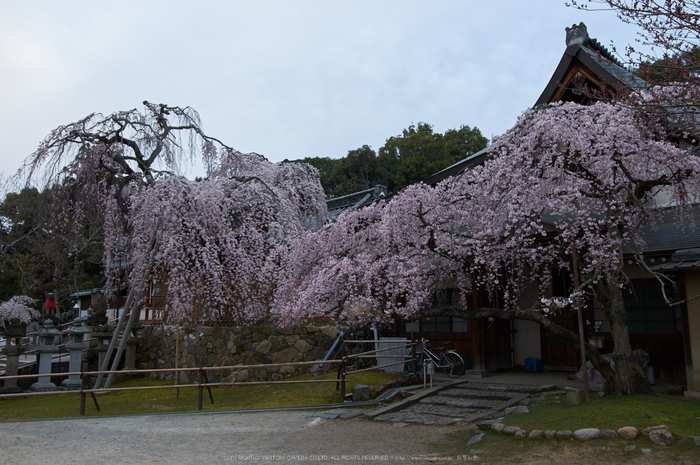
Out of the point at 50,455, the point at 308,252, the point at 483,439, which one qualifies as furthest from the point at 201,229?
the point at 483,439

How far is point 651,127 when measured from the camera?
6930 millimetres

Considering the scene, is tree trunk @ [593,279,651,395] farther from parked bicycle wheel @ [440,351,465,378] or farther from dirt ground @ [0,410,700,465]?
parked bicycle wheel @ [440,351,465,378]

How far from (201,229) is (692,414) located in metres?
10.5

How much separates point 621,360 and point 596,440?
92.4 inches

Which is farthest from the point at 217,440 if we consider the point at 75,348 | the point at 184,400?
the point at 75,348

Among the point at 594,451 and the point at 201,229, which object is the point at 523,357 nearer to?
the point at 594,451

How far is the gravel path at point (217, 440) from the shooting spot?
6.57 m

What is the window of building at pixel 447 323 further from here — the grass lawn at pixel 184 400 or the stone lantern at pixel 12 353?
the stone lantern at pixel 12 353

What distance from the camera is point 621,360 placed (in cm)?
797

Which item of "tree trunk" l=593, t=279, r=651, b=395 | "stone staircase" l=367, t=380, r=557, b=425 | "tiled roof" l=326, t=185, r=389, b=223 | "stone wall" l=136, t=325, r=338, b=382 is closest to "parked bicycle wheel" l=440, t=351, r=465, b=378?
"stone staircase" l=367, t=380, r=557, b=425

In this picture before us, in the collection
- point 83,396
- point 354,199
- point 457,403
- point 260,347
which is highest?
point 354,199

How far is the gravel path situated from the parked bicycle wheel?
3.69m

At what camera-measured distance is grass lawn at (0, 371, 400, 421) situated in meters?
11.0

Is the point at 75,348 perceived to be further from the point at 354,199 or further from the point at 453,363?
the point at 354,199
